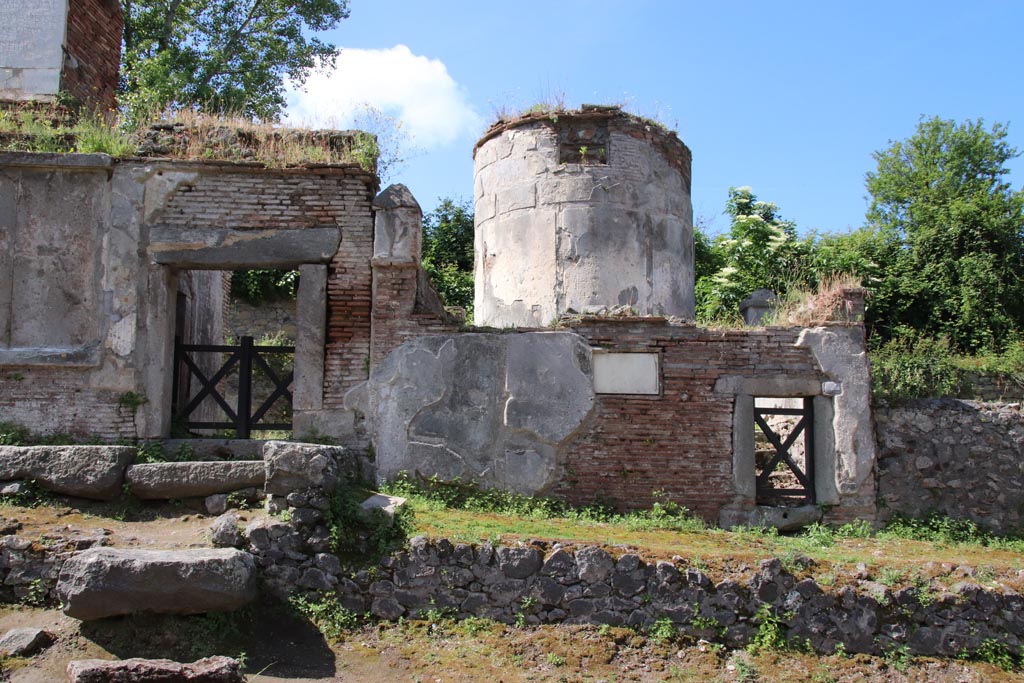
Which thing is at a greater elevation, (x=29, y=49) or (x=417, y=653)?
(x=29, y=49)

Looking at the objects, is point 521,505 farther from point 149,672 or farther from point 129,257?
point 129,257

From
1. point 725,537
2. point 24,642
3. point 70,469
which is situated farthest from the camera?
point 725,537

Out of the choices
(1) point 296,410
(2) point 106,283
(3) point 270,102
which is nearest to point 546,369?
(1) point 296,410

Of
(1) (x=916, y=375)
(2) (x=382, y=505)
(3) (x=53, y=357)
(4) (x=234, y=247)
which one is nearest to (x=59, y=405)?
(3) (x=53, y=357)

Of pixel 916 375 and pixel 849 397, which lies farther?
pixel 916 375

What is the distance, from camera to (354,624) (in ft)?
22.1

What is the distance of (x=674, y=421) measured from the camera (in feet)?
30.3

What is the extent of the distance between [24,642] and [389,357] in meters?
4.32

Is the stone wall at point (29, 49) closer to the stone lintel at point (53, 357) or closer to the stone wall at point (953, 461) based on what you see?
the stone lintel at point (53, 357)

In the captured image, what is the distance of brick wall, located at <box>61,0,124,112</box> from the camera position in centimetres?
1222

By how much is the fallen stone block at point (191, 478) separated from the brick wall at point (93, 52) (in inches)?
254

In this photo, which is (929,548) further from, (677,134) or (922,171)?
(922,171)

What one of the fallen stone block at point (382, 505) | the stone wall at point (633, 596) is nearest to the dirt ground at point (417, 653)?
the stone wall at point (633, 596)

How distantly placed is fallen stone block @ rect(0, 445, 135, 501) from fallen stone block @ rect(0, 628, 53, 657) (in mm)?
1705
